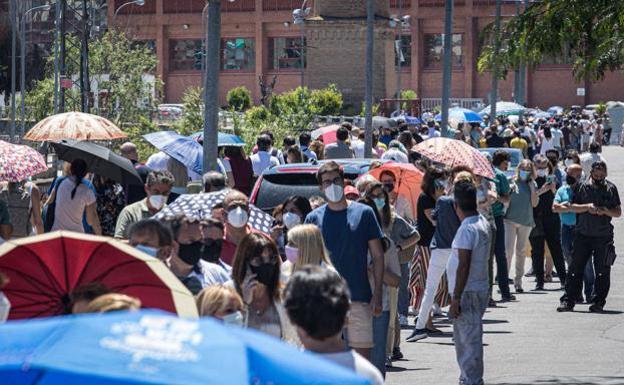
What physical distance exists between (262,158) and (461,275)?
394 inches

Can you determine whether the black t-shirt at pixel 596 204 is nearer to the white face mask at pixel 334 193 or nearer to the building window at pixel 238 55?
the white face mask at pixel 334 193

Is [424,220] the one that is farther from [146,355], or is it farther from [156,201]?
[146,355]

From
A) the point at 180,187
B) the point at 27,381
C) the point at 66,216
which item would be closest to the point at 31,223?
the point at 66,216

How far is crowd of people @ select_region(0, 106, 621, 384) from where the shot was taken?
255 inches

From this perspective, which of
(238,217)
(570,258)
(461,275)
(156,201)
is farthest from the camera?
(570,258)

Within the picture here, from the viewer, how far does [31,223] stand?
1430cm

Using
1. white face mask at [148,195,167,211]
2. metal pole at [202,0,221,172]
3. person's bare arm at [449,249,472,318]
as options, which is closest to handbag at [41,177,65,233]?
metal pole at [202,0,221,172]

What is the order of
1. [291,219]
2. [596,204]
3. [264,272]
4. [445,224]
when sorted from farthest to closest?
[596,204] < [445,224] < [291,219] < [264,272]

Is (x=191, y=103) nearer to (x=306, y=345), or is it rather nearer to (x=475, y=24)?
(x=306, y=345)

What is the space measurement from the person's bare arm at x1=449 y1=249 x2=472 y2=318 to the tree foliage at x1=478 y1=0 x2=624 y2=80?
2.61 meters

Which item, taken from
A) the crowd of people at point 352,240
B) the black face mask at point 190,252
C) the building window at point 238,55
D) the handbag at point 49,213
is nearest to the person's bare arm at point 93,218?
the crowd of people at point 352,240

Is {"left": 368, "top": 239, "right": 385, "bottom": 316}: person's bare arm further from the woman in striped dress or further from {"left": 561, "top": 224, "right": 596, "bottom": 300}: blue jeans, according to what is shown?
{"left": 561, "top": 224, "right": 596, "bottom": 300}: blue jeans

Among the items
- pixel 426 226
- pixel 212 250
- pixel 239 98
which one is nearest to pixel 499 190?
pixel 426 226

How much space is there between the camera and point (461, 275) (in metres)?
10.7
